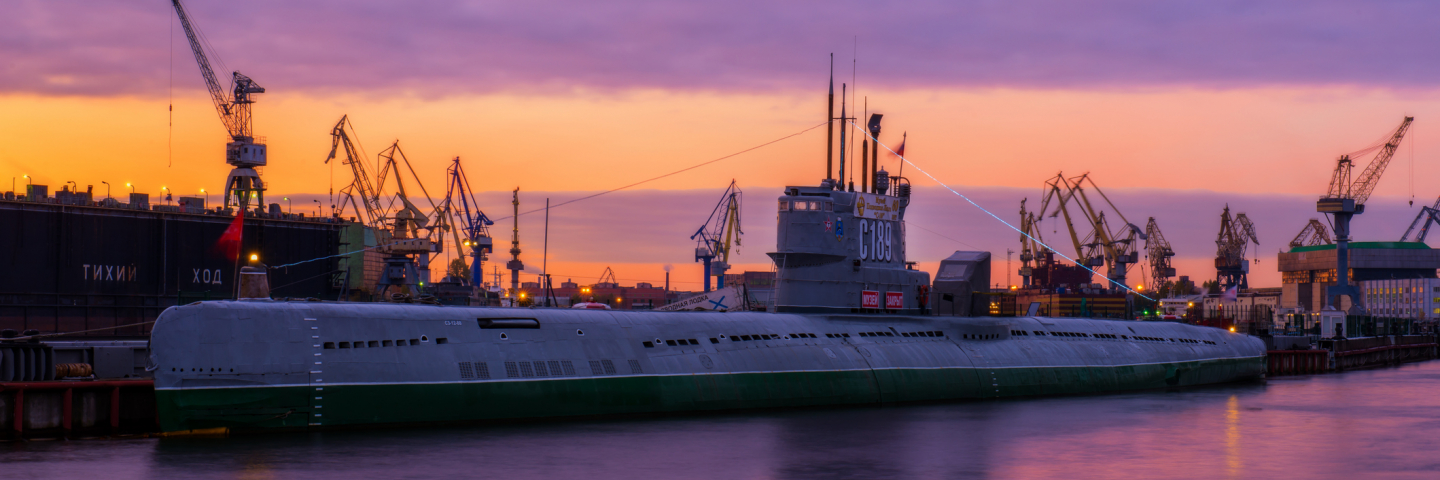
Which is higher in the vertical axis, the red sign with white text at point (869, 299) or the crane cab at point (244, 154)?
the crane cab at point (244, 154)

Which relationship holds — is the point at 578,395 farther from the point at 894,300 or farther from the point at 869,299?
the point at 894,300

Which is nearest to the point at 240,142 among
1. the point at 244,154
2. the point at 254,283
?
the point at 244,154

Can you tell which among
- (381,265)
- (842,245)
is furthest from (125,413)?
(381,265)

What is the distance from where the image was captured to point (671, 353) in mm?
35219

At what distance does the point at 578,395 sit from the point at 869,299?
14.0 meters

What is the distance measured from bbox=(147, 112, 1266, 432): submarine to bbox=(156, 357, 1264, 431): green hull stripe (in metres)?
0.05

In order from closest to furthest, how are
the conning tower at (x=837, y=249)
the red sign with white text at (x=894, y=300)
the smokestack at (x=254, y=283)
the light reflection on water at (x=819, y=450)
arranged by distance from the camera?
the light reflection on water at (x=819, y=450), the smokestack at (x=254, y=283), the conning tower at (x=837, y=249), the red sign with white text at (x=894, y=300)

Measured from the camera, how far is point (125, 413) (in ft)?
105

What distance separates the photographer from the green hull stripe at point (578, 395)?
2798 cm

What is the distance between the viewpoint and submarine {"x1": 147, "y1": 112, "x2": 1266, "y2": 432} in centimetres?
2827

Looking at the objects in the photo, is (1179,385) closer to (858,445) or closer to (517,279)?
(858,445)

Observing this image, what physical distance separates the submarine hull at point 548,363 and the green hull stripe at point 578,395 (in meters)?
0.04

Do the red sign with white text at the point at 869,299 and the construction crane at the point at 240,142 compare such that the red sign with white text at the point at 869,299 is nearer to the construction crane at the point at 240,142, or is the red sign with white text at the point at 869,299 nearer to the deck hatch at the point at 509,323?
the deck hatch at the point at 509,323

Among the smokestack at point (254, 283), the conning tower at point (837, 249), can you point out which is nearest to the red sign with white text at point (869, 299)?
the conning tower at point (837, 249)
